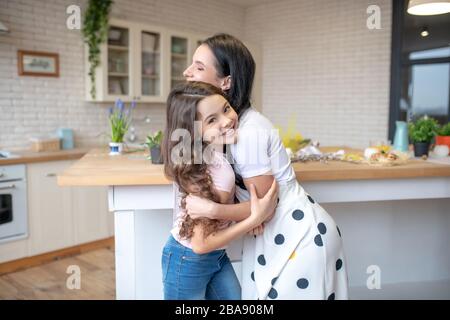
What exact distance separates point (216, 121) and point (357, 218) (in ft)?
4.61

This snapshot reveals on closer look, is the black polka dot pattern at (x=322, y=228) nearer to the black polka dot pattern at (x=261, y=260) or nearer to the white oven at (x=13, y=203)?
the black polka dot pattern at (x=261, y=260)

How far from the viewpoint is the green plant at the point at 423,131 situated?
233 cm

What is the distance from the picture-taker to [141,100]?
4.65 metres

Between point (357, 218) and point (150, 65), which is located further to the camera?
point (150, 65)

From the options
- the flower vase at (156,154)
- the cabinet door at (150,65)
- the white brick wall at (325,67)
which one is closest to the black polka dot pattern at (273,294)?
the flower vase at (156,154)

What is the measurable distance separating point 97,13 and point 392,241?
3.48 meters

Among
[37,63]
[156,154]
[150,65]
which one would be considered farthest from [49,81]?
[156,154]

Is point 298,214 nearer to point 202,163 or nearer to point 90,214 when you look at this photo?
point 202,163

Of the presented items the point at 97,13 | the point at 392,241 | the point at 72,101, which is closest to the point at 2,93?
the point at 72,101

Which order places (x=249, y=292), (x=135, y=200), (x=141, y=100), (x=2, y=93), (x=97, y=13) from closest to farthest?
(x=249, y=292) → (x=135, y=200) → (x=2, y=93) → (x=97, y=13) → (x=141, y=100)

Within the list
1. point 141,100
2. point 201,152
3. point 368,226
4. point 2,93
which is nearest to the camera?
point 201,152

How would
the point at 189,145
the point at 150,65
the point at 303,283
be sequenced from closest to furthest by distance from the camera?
the point at 189,145, the point at 303,283, the point at 150,65

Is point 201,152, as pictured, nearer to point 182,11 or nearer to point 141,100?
point 141,100

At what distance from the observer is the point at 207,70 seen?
131 cm
